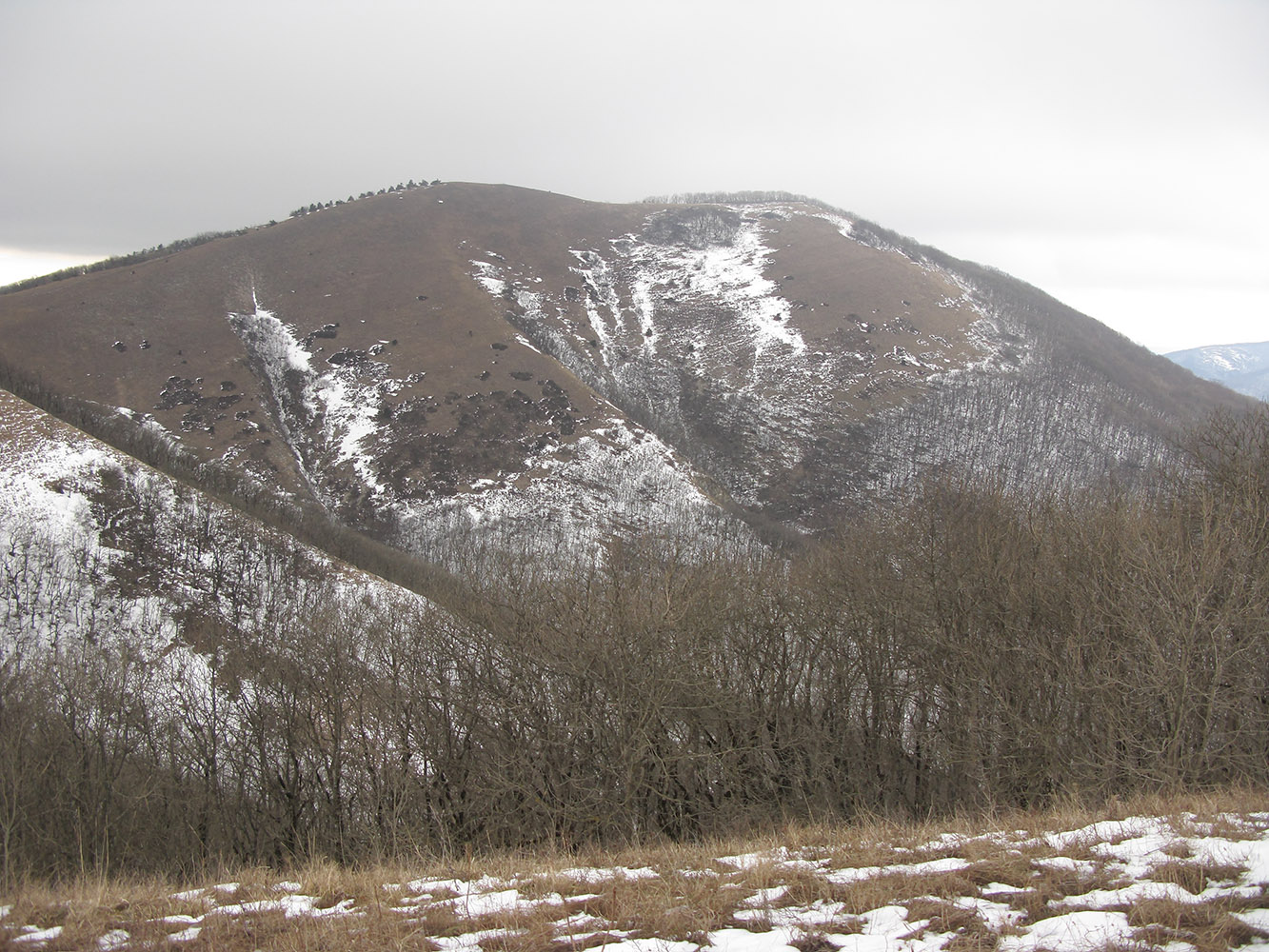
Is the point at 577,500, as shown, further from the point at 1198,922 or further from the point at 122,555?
the point at 1198,922

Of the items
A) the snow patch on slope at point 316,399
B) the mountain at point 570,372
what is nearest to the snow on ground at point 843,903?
the mountain at point 570,372

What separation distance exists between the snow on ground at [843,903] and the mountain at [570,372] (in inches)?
2430

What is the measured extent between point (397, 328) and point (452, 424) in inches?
1122

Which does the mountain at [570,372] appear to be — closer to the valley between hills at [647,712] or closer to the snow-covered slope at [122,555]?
the snow-covered slope at [122,555]

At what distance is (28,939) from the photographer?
6270 millimetres

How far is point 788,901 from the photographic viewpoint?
6230mm

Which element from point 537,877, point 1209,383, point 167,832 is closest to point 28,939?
point 537,877

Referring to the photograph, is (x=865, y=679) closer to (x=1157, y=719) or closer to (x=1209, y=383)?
(x=1157, y=719)

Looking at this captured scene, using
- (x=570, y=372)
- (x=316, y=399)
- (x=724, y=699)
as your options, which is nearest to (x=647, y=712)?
(x=724, y=699)

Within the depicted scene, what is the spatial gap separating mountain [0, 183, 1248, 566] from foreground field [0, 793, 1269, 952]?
6135 cm

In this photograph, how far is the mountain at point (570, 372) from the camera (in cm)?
9062

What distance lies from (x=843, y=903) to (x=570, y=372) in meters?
106

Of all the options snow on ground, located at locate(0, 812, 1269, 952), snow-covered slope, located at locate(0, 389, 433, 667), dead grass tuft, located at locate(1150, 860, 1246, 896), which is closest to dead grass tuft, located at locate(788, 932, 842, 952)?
snow on ground, located at locate(0, 812, 1269, 952)

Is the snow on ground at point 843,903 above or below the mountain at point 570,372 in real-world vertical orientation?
below
